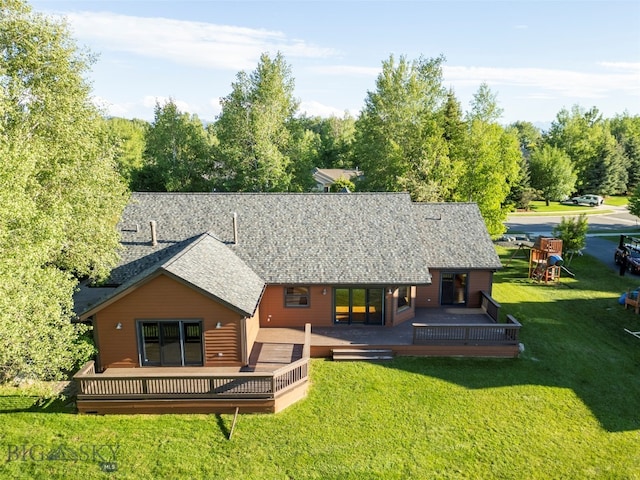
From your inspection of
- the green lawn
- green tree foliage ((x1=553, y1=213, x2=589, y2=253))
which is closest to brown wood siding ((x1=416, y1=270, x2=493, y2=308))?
green tree foliage ((x1=553, y1=213, x2=589, y2=253))

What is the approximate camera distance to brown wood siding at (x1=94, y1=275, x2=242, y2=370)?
14.7m

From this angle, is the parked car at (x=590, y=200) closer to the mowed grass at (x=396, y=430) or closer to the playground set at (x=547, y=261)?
the playground set at (x=547, y=261)

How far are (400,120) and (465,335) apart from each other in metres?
23.3

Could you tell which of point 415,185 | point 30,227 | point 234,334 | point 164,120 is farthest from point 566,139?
point 30,227

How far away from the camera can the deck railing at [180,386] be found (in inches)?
525

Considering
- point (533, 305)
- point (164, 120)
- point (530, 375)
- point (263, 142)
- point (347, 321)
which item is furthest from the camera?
point (164, 120)

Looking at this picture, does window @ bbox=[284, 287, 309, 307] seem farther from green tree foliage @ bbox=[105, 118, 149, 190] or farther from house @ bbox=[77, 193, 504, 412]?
green tree foliage @ bbox=[105, 118, 149, 190]

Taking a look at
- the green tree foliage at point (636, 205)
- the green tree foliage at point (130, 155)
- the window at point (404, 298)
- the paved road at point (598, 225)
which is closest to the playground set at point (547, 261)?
the paved road at point (598, 225)

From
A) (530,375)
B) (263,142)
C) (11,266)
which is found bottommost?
(530,375)

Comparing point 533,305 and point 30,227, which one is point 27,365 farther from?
point 533,305

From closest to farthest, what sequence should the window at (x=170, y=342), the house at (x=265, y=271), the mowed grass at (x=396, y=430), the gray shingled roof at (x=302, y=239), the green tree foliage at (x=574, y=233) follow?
the mowed grass at (x=396, y=430) → the house at (x=265, y=271) → the window at (x=170, y=342) → the gray shingled roof at (x=302, y=239) → the green tree foliage at (x=574, y=233)

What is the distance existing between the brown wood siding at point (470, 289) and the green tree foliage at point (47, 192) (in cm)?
1406

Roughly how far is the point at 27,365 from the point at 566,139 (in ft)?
258

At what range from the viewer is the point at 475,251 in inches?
816
